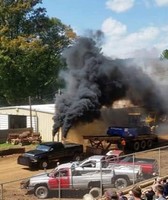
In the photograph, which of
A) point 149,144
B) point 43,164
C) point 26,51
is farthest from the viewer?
point 26,51

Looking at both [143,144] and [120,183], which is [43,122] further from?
[120,183]

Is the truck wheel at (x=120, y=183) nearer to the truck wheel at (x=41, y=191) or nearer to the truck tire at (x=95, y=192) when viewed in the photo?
the truck tire at (x=95, y=192)

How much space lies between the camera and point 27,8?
60156mm

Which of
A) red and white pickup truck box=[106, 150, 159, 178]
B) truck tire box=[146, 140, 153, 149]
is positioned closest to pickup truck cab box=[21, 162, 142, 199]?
red and white pickup truck box=[106, 150, 159, 178]

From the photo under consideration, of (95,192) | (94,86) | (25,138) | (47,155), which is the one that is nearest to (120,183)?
(95,192)

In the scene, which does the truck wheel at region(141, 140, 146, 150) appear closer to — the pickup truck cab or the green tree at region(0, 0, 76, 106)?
the pickup truck cab

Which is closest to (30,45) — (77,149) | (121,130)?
(121,130)

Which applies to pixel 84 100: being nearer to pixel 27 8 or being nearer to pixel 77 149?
pixel 77 149

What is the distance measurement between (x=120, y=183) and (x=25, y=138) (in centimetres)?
2353

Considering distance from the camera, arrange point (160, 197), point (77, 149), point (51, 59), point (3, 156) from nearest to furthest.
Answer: point (160, 197), point (77, 149), point (3, 156), point (51, 59)

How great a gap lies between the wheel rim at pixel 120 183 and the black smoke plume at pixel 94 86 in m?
17.7

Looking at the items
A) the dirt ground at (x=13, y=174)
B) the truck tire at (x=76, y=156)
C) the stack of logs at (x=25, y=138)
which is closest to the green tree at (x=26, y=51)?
the stack of logs at (x=25, y=138)

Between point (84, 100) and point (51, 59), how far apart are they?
26753 mm

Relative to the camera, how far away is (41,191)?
2003 centimetres
